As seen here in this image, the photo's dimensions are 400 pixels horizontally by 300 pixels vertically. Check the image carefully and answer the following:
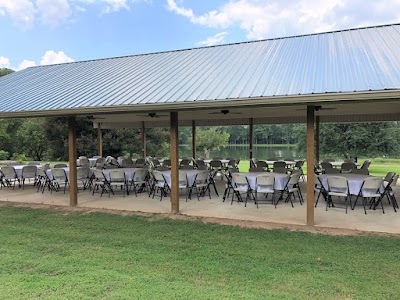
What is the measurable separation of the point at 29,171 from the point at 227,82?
6974 millimetres

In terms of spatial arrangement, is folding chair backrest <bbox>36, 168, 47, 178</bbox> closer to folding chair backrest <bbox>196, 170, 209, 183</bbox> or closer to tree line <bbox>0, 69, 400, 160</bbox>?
folding chair backrest <bbox>196, 170, 209, 183</bbox>

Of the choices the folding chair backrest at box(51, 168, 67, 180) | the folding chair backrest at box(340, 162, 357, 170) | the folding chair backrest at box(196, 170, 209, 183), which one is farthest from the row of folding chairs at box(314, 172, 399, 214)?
the folding chair backrest at box(51, 168, 67, 180)

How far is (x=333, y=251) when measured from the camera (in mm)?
4586

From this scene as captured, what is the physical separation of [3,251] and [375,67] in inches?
261

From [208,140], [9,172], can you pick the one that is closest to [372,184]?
[9,172]

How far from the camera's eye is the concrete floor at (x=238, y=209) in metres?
6.10

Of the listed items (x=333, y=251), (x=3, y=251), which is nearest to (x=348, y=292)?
(x=333, y=251)

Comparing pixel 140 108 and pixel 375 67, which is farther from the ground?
pixel 375 67

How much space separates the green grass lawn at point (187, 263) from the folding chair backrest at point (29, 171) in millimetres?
4731

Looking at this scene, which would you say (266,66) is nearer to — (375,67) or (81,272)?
(375,67)

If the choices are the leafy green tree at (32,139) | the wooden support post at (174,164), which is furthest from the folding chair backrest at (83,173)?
the leafy green tree at (32,139)

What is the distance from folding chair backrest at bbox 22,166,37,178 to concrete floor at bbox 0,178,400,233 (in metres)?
0.93

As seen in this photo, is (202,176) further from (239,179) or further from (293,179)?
(293,179)

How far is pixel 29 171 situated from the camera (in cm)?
1034
